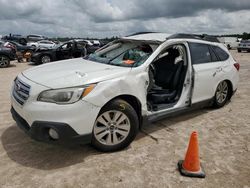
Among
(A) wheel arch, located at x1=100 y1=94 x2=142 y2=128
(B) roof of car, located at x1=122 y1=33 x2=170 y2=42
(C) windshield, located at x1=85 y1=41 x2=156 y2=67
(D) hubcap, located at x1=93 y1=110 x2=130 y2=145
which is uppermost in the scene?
(B) roof of car, located at x1=122 y1=33 x2=170 y2=42

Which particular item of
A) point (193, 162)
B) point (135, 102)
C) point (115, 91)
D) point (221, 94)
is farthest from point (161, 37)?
point (193, 162)

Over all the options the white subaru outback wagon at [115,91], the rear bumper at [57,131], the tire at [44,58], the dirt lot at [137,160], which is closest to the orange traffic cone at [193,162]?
the dirt lot at [137,160]

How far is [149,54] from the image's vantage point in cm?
447

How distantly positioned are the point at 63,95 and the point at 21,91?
764 mm

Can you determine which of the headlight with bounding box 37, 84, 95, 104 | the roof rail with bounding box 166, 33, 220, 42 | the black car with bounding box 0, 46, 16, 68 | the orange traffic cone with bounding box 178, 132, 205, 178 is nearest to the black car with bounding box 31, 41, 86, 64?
the black car with bounding box 0, 46, 16, 68

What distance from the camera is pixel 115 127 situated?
12.8 ft

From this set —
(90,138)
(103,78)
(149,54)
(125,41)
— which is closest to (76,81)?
(103,78)

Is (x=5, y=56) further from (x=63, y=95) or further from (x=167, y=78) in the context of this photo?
(x=63, y=95)

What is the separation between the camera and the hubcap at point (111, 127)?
379 cm

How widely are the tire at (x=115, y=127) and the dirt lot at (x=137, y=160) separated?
15 cm

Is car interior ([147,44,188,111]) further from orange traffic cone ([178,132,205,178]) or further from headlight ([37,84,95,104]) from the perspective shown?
headlight ([37,84,95,104])

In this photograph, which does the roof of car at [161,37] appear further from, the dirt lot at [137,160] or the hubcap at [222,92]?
the dirt lot at [137,160]

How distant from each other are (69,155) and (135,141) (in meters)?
1.08

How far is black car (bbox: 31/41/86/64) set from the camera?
16.1 meters
